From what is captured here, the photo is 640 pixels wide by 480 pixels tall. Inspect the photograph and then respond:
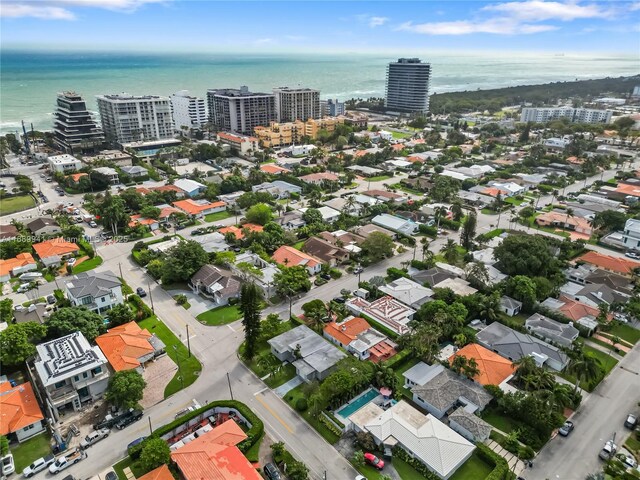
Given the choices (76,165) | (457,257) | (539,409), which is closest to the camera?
(539,409)

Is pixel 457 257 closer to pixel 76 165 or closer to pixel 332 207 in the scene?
pixel 332 207

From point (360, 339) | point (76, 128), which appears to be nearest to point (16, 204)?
point (76, 128)

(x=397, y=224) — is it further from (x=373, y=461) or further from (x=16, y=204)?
(x=16, y=204)

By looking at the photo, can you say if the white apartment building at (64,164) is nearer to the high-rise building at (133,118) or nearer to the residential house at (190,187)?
the high-rise building at (133,118)

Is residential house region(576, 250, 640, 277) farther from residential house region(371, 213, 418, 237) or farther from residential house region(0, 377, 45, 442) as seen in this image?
residential house region(0, 377, 45, 442)

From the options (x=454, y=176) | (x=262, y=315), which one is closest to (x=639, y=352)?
(x=262, y=315)

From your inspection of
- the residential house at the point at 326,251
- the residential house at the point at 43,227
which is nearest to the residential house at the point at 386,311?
the residential house at the point at 326,251
